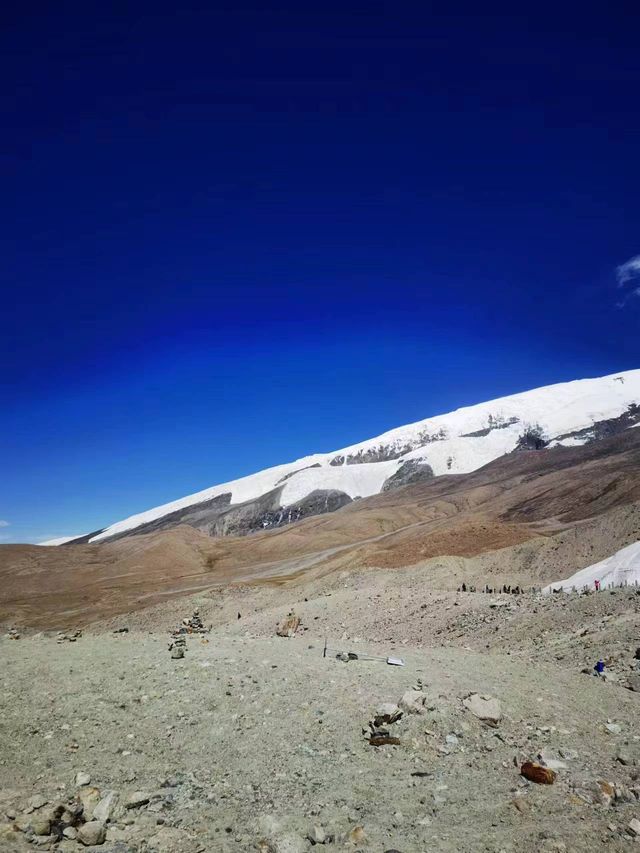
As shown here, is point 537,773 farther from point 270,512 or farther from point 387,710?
point 270,512

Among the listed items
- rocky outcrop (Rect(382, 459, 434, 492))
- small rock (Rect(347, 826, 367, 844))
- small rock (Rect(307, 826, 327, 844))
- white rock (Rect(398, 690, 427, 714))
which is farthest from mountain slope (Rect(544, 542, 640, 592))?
rocky outcrop (Rect(382, 459, 434, 492))

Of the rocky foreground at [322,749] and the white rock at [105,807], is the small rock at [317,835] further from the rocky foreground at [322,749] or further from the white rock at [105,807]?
the white rock at [105,807]

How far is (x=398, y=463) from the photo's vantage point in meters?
157

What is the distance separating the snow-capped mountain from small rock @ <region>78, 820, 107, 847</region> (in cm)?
12762

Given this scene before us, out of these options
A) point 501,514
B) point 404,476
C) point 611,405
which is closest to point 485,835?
point 501,514

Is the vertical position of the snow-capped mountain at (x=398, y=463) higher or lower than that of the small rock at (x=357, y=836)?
higher

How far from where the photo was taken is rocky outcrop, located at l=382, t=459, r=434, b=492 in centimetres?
14325

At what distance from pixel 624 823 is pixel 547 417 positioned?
183 m

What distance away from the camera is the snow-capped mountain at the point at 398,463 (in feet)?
463

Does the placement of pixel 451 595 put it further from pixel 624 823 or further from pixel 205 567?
pixel 205 567

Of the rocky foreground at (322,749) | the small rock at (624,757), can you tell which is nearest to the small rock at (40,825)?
the rocky foreground at (322,749)

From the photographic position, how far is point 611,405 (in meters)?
163

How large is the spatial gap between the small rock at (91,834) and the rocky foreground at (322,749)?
0.02 m

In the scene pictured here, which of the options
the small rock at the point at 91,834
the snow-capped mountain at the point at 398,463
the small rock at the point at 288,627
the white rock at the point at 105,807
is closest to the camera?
the small rock at the point at 91,834
